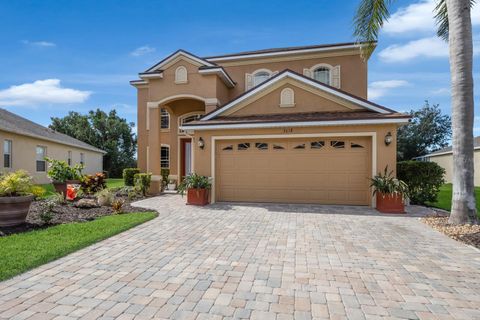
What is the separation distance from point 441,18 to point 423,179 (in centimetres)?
601

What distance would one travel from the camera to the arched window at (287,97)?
11.7 meters

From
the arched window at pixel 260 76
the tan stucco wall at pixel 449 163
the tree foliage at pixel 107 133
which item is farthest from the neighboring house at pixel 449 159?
the tree foliage at pixel 107 133

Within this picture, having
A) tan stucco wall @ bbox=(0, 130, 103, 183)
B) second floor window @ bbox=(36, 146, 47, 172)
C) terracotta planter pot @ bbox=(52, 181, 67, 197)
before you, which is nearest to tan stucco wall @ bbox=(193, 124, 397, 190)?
terracotta planter pot @ bbox=(52, 181, 67, 197)

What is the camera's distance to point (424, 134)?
115 ft

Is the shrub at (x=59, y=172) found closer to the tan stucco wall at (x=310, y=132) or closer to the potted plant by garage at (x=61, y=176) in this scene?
the potted plant by garage at (x=61, y=176)

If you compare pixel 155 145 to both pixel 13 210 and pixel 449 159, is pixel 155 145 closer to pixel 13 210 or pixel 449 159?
pixel 13 210

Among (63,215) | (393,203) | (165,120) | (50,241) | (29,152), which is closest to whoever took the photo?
(50,241)

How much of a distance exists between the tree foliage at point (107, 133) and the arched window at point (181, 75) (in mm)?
25385

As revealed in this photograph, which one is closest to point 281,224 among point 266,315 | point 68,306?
point 266,315

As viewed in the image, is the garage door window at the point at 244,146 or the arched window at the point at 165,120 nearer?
the garage door window at the point at 244,146

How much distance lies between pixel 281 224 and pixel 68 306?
530 centimetres

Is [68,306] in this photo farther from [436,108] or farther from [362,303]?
[436,108]

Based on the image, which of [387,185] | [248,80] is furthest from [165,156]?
[387,185]

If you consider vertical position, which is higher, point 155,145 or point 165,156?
point 155,145
